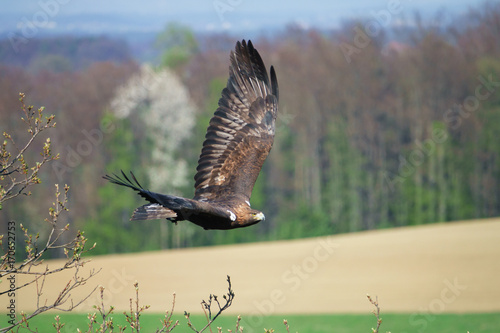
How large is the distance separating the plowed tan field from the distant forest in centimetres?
596

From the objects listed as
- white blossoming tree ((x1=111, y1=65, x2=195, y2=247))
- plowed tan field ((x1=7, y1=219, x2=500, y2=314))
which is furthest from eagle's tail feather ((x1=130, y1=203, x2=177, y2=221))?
white blossoming tree ((x1=111, y1=65, x2=195, y2=247))

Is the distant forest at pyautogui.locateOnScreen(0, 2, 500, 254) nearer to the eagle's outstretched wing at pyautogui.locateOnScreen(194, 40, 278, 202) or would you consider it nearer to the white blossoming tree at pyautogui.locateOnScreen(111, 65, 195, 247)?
the white blossoming tree at pyautogui.locateOnScreen(111, 65, 195, 247)

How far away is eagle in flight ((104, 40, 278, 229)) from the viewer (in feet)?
29.6

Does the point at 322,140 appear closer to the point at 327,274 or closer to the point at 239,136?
the point at 327,274

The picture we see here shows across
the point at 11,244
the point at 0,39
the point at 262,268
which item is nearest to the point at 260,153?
the point at 11,244

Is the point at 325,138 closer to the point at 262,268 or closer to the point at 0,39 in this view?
the point at 262,268

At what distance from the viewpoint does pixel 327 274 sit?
34.4 m

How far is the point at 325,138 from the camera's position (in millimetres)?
54156

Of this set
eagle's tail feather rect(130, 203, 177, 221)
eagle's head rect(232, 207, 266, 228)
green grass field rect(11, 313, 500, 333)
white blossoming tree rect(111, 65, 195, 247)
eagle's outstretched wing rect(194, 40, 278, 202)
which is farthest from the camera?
white blossoming tree rect(111, 65, 195, 247)

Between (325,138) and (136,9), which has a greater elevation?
(136,9)

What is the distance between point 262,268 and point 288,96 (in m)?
21.6

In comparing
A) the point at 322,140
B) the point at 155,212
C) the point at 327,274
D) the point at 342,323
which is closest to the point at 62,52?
the point at 322,140

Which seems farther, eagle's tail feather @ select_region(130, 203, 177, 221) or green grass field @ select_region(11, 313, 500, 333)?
green grass field @ select_region(11, 313, 500, 333)

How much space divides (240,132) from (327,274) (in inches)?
1002
